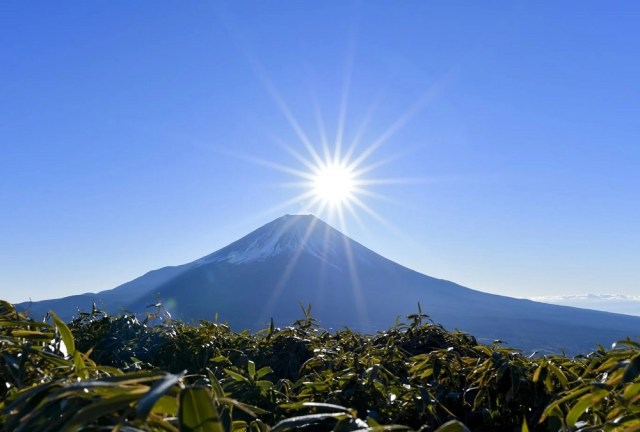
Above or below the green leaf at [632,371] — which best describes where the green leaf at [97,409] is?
below

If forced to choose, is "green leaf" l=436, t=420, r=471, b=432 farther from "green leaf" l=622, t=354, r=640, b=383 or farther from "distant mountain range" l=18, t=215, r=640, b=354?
"distant mountain range" l=18, t=215, r=640, b=354

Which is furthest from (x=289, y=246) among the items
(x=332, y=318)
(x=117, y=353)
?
(x=117, y=353)

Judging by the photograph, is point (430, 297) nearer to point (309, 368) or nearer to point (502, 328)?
point (502, 328)

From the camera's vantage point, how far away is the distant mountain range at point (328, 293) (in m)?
121

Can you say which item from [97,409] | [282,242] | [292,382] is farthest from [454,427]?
[282,242]

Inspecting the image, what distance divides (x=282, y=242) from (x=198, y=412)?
595 feet

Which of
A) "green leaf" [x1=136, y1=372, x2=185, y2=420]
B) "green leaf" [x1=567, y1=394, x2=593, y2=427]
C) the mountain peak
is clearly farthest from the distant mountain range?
"green leaf" [x1=136, y1=372, x2=185, y2=420]

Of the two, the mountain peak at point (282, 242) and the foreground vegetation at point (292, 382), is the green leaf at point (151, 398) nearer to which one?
the foreground vegetation at point (292, 382)

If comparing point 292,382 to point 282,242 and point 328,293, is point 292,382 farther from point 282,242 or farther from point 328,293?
point 282,242

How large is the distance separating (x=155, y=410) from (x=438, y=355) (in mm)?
1466

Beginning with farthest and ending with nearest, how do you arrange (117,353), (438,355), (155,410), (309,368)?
(117,353), (309,368), (438,355), (155,410)

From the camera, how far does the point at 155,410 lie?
3.07ft

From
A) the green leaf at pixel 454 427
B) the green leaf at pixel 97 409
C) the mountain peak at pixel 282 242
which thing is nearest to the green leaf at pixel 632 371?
the green leaf at pixel 454 427

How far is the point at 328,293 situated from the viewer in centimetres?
14188
